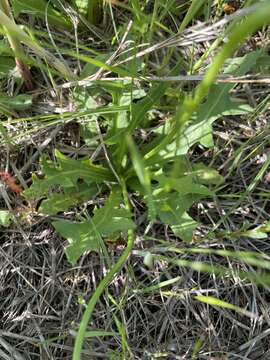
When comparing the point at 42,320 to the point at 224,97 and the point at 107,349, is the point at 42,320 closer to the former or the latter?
the point at 107,349

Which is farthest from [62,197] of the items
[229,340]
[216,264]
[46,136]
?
[229,340]

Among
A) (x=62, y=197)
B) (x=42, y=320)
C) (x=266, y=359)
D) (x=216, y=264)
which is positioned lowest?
(x=266, y=359)

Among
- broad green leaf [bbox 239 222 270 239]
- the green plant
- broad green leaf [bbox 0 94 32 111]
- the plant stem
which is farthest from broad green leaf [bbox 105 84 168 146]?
broad green leaf [bbox 239 222 270 239]

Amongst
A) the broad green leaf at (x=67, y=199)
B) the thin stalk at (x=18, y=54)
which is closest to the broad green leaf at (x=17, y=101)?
the thin stalk at (x=18, y=54)

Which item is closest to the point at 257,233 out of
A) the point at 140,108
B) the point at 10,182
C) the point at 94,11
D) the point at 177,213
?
the point at 177,213

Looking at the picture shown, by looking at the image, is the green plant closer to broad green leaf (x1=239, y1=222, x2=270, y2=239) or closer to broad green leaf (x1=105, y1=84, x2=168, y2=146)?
broad green leaf (x1=105, y1=84, x2=168, y2=146)
